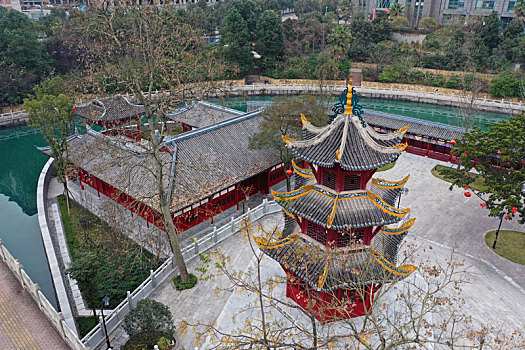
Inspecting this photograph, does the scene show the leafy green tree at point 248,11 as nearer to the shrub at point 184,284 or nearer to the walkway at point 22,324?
the shrub at point 184,284

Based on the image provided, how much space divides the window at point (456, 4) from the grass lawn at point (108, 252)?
3110 inches

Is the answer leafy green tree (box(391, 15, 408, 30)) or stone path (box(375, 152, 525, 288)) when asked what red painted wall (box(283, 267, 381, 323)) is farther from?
leafy green tree (box(391, 15, 408, 30))

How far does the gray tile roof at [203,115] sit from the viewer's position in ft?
128

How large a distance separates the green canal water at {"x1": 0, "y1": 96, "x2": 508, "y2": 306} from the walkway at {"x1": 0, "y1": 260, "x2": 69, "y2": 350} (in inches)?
137

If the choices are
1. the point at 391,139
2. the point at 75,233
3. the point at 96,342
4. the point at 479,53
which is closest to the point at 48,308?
the point at 96,342

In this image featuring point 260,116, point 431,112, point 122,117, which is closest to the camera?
point 260,116

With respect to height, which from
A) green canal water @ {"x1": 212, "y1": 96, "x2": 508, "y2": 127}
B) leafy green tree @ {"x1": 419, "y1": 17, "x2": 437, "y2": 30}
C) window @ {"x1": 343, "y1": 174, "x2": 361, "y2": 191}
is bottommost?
green canal water @ {"x1": 212, "y1": 96, "x2": 508, "y2": 127}

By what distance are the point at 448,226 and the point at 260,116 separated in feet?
54.3

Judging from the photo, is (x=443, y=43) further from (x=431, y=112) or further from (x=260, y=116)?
(x=260, y=116)

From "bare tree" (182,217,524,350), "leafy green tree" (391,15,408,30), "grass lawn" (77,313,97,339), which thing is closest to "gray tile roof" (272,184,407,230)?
"bare tree" (182,217,524,350)

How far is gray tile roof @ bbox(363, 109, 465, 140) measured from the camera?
38531 millimetres

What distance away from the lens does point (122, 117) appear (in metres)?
41.5

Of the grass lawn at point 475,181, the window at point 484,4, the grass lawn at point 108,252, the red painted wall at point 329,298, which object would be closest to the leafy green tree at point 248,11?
the window at point 484,4

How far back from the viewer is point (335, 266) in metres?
16.8
